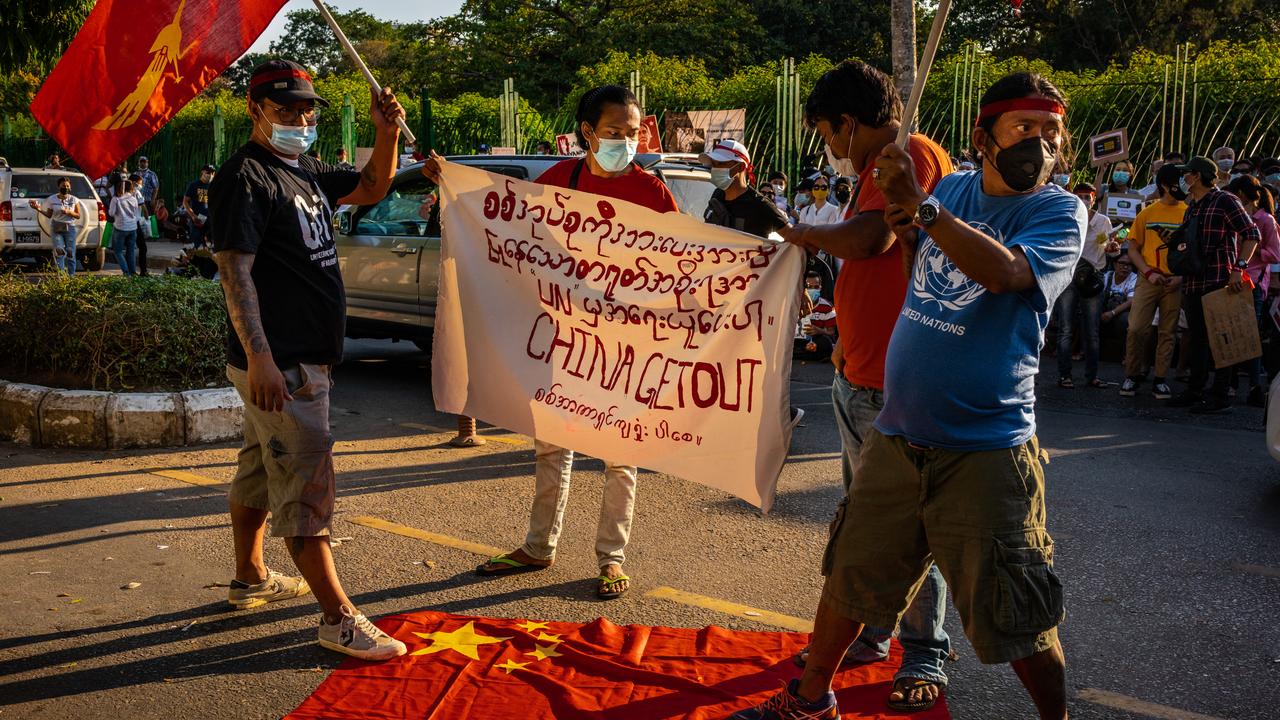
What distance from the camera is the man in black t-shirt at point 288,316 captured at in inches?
153

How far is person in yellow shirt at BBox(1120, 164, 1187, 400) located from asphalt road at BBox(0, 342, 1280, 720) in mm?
2203

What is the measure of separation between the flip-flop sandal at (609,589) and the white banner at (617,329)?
19.7 inches

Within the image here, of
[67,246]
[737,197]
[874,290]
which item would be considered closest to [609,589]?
[874,290]

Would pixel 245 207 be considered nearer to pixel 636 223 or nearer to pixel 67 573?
pixel 636 223

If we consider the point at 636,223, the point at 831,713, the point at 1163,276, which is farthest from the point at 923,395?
the point at 1163,276

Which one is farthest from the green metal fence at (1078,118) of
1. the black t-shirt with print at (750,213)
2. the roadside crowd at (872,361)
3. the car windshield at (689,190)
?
the roadside crowd at (872,361)

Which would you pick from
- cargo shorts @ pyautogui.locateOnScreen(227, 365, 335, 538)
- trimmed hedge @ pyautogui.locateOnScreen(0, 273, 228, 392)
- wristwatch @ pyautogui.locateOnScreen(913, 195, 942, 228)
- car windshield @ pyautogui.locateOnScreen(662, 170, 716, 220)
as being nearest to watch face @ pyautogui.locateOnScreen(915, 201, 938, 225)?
wristwatch @ pyautogui.locateOnScreen(913, 195, 942, 228)

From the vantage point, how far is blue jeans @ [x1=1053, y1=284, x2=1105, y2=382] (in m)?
10.5

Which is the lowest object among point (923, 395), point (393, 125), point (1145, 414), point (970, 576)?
point (1145, 414)

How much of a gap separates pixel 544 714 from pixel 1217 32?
35743 millimetres

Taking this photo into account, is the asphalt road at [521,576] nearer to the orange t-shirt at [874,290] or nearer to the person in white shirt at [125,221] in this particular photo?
the orange t-shirt at [874,290]

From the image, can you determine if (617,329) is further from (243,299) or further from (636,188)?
(243,299)

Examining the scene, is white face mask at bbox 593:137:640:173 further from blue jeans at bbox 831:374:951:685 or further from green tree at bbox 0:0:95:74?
green tree at bbox 0:0:95:74

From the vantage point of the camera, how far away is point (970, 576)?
9.94 feet
